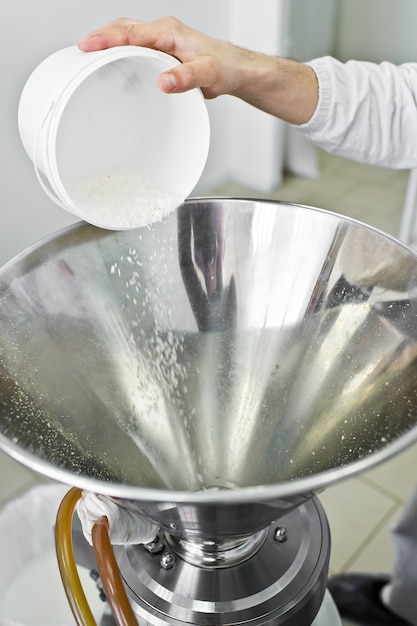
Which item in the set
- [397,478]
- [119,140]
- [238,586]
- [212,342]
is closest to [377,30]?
[397,478]

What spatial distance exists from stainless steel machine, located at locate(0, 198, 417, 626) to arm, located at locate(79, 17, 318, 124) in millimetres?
146

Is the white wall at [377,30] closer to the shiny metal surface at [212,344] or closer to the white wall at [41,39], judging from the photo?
the white wall at [41,39]

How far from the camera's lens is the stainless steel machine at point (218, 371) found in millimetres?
517

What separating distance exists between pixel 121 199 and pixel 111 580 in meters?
0.42

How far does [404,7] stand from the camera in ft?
8.71

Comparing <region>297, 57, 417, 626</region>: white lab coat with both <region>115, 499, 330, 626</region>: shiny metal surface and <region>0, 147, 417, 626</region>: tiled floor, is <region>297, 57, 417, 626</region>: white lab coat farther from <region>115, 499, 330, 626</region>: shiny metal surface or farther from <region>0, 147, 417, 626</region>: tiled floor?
<region>115, 499, 330, 626</region>: shiny metal surface

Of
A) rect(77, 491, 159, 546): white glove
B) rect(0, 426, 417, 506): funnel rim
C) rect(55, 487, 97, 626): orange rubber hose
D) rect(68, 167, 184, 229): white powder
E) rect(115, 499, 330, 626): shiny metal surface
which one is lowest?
rect(115, 499, 330, 626): shiny metal surface

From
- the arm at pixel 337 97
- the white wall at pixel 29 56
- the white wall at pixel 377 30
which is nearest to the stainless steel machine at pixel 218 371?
the arm at pixel 337 97

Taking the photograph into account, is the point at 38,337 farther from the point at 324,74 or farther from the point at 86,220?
the point at 324,74

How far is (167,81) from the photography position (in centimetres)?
59

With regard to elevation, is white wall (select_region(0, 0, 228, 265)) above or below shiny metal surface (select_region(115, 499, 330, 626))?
above

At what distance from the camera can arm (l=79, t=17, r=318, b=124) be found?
2.04ft

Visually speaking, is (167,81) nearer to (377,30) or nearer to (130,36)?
(130,36)

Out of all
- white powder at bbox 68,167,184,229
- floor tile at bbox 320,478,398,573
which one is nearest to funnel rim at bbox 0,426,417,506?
white powder at bbox 68,167,184,229
